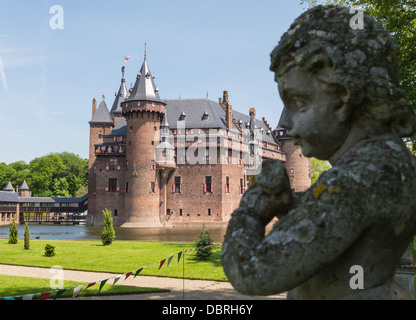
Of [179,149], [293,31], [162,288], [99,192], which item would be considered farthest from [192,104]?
[293,31]

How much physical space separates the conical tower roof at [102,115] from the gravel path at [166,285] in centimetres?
4545

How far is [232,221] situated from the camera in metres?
1.92

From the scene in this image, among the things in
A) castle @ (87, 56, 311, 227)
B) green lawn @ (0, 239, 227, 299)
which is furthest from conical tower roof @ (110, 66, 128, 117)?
green lawn @ (0, 239, 227, 299)

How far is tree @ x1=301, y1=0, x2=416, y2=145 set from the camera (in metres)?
13.1

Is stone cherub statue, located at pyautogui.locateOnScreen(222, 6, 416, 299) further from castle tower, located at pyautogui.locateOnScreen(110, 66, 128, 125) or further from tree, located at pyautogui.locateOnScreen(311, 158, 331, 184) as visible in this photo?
tree, located at pyautogui.locateOnScreen(311, 158, 331, 184)

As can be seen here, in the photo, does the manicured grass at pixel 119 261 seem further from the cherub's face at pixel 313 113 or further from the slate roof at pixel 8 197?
the slate roof at pixel 8 197

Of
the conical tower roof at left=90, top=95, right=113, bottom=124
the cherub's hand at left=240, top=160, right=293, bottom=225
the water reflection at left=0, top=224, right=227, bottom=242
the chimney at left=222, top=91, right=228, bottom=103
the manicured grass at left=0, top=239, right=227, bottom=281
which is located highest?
the chimney at left=222, top=91, right=228, bottom=103

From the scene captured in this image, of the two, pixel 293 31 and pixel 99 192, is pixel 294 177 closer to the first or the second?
pixel 99 192

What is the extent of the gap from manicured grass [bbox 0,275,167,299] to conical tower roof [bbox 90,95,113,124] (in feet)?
158

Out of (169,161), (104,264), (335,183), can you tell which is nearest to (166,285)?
(104,264)

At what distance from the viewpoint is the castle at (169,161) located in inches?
1860

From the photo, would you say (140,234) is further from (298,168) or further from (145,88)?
(298,168)

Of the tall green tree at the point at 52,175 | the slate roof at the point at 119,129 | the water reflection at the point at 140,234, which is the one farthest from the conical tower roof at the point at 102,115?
the tall green tree at the point at 52,175

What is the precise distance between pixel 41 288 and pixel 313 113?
34.4 feet
